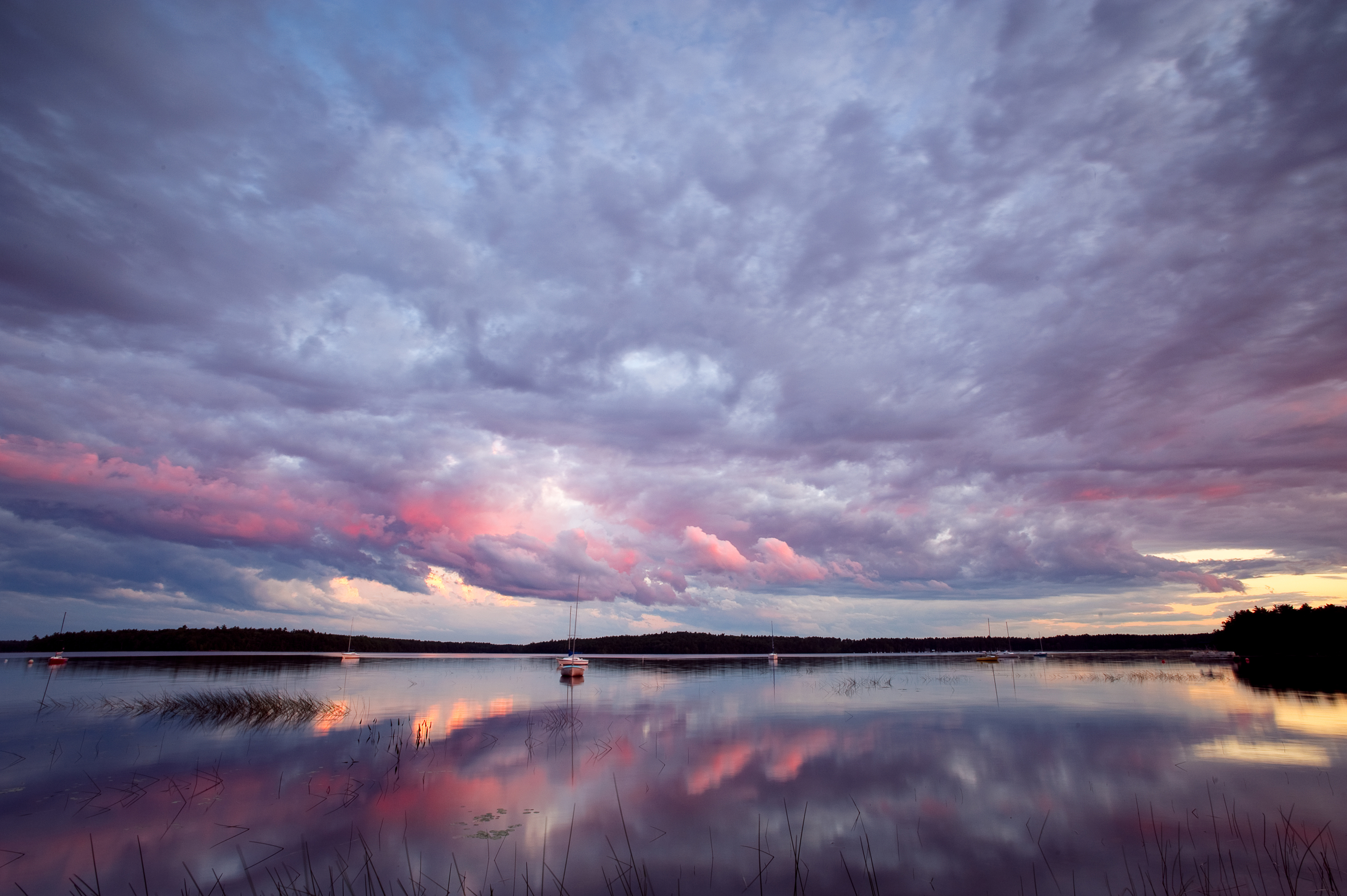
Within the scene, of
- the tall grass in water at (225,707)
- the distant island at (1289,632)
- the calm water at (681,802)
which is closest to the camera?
the calm water at (681,802)

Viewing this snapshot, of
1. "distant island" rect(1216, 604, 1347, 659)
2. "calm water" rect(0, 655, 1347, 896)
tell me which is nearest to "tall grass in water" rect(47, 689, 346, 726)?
"calm water" rect(0, 655, 1347, 896)

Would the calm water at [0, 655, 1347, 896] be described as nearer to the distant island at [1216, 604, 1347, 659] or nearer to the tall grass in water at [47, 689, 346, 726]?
the tall grass in water at [47, 689, 346, 726]

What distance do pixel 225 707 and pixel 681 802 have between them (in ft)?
133

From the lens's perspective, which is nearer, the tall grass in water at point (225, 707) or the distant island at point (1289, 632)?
the tall grass in water at point (225, 707)

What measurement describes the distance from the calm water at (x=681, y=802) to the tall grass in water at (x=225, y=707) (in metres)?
2.46

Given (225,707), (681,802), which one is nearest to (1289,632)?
(681,802)

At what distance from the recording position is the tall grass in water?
135ft

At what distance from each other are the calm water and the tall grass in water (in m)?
2.46

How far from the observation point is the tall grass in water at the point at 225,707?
4112cm

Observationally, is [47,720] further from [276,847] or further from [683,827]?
[683,827]

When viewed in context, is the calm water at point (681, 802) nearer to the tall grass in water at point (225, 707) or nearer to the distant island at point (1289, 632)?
the tall grass in water at point (225, 707)

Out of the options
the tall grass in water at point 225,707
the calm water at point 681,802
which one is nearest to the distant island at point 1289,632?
the calm water at point 681,802

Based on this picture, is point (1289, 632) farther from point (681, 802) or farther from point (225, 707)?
point (225, 707)

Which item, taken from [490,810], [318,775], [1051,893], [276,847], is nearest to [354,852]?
[276,847]
